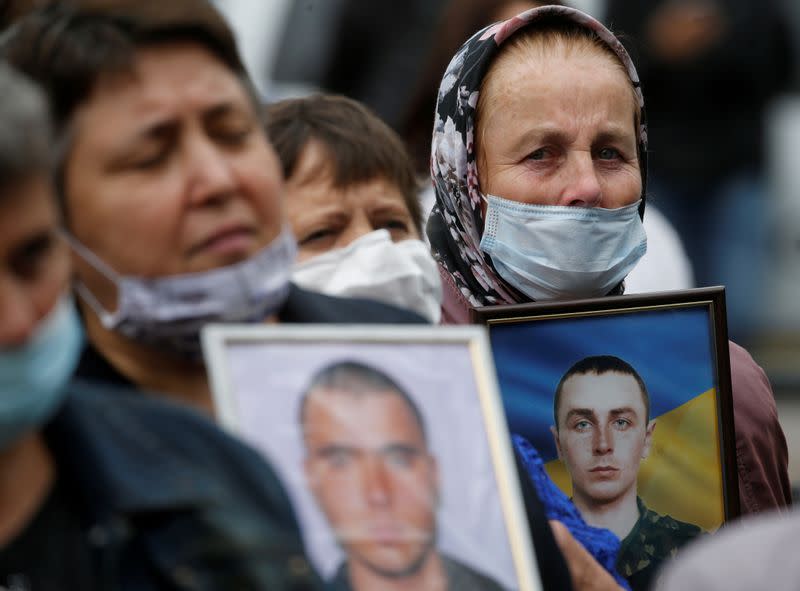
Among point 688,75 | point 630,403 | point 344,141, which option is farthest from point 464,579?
point 688,75

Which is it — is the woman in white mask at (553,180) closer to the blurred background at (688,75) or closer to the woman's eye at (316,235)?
the woman's eye at (316,235)

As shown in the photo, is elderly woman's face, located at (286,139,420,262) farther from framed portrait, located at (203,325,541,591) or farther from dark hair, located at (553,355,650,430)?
framed portrait, located at (203,325,541,591)

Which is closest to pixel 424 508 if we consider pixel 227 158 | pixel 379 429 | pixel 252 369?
pixel 379 429

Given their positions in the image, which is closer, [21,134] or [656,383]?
[21,134]

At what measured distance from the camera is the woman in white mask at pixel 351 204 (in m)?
4.51

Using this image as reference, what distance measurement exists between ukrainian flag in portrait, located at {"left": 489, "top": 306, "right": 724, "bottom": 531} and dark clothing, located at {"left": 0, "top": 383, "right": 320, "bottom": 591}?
104 cm

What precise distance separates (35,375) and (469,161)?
2.14m

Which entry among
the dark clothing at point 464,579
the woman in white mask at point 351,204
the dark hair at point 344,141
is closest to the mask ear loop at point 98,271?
the dark clothing at point 464,579

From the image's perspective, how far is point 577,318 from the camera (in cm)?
418

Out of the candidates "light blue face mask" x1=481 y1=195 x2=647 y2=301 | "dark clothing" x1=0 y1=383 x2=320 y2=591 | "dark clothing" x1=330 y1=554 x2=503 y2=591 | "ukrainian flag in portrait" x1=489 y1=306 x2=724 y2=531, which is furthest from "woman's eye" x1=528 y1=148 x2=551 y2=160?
"dark clothing" x1=0 y1=383 x2=320 y2=591

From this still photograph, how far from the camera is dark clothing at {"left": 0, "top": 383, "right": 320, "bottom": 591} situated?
297cm

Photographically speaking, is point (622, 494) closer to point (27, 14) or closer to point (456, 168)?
point (456, 168)

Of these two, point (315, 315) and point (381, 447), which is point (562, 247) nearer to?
point (315, 315)

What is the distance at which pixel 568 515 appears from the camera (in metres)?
4.03
